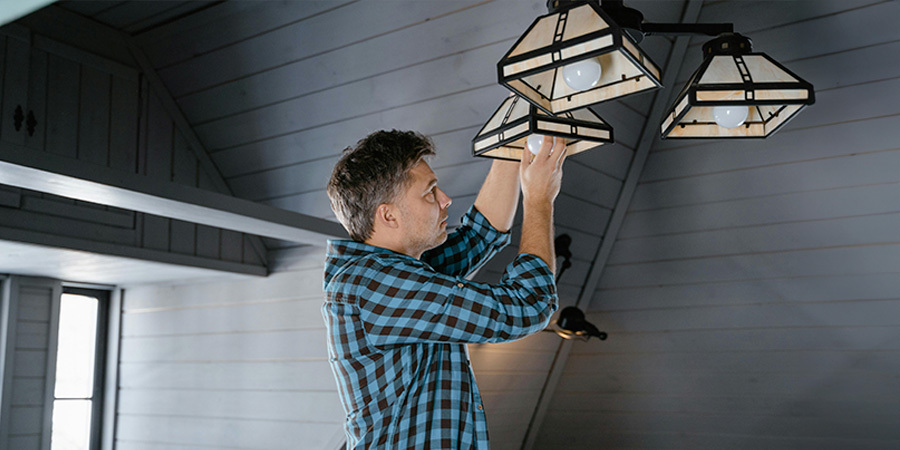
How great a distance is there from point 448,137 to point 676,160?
2.76ft

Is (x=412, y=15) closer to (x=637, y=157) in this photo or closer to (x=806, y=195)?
(x=637, y=157)

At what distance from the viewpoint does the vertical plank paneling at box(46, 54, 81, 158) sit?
8.60 feet

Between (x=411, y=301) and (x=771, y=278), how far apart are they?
2135 millimetres

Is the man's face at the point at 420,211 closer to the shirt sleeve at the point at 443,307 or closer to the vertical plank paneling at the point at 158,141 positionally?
the shirt sleeve at the point at 443,307

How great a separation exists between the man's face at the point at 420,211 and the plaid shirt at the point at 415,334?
7 cm

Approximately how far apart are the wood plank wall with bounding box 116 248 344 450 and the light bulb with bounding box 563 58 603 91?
2.05 meters

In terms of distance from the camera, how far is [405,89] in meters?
2.49

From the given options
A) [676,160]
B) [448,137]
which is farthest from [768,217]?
[448,137]

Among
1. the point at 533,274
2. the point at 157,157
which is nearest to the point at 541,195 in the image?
→ the point at 533,274

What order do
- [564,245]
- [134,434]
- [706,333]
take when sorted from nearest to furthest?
[564,245]
[706,333]
[134,434]

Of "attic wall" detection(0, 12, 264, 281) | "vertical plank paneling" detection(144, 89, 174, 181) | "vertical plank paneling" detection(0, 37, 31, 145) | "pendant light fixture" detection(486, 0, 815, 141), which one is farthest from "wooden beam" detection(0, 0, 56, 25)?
"vertical plank paneling" detection(144, 89, 174, 181)

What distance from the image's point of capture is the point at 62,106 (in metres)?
2.66

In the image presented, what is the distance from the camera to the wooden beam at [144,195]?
1.79 m

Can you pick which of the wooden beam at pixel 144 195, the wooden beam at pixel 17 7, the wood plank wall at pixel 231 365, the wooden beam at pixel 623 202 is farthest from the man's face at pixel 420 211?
the wood plank wall at pixel 231 365
